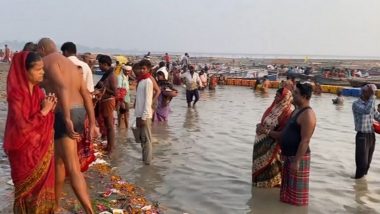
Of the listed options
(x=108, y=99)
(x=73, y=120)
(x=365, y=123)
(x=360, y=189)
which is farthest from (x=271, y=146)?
(x=108, y=99)

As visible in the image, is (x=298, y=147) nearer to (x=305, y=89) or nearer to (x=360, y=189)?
(x=305, y=89)

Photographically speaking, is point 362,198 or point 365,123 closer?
point 362,198

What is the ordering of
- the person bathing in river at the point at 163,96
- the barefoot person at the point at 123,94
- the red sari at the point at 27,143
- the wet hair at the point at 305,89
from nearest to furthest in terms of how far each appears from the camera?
the red sari at the point at 27,143 → the wet hair at the point at 305,89 → the barefoot person at the point at 123,94 → the person bathing in river at the point at 163,96

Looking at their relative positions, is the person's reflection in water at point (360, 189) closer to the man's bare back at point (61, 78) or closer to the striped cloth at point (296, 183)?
the striped cloth at point (296, 183)

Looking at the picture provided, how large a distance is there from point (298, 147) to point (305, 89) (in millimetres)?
729

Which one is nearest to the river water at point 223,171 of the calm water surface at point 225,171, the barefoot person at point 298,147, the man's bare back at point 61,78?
the calm water surface at point 225,171

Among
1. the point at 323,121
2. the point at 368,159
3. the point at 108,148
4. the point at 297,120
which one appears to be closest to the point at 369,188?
the point at 368,159

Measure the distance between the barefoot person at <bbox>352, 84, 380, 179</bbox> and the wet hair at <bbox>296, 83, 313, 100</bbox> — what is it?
213 centimetres

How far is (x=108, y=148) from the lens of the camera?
847cm

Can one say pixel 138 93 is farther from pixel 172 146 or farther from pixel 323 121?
pixel 323 121

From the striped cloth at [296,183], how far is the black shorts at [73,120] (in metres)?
2.60

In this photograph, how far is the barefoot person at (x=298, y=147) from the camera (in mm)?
Answer: 5582

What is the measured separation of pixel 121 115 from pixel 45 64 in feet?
23.3

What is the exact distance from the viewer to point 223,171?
784 centimetres
